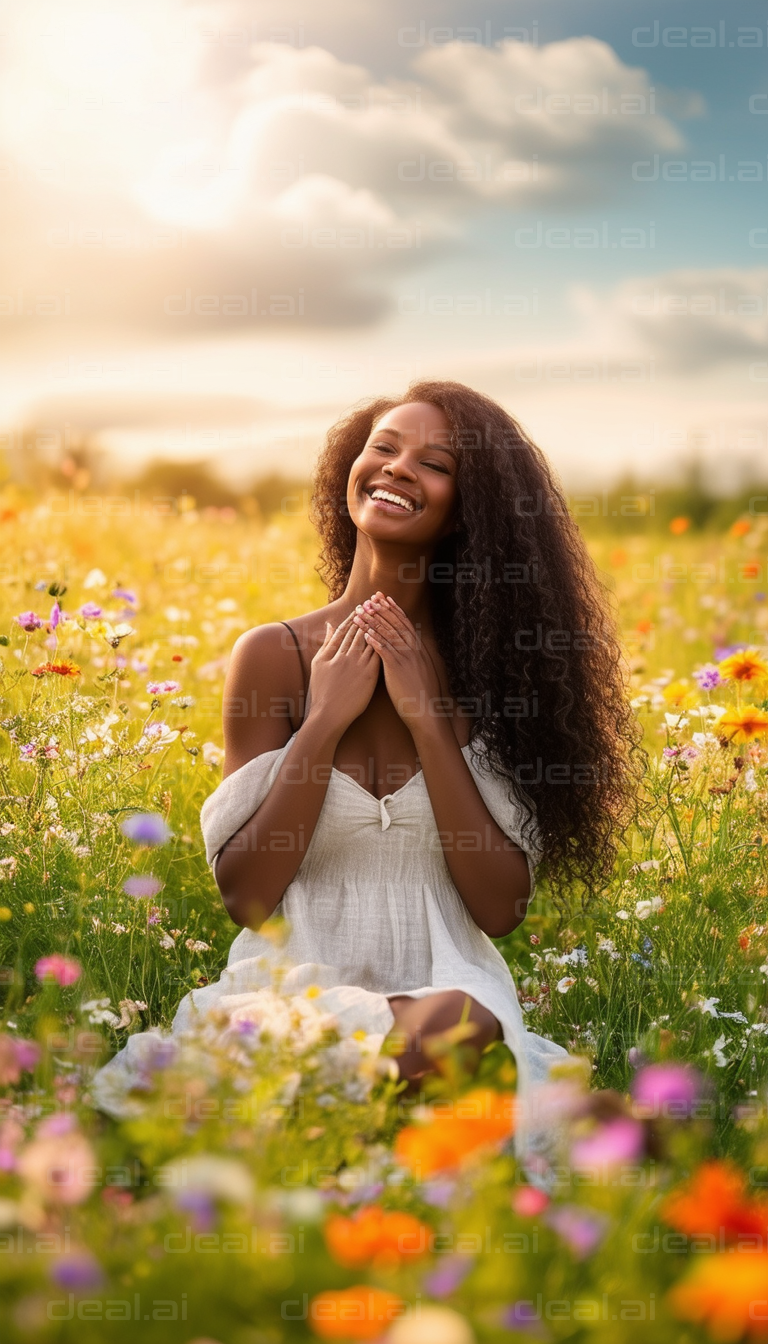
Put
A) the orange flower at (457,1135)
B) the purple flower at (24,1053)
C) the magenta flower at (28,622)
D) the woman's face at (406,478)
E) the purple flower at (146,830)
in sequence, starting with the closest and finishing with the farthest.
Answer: the orange flower at (457,1135)
the purple flower at (24,1053)
the purple flower at (146,830)
the woman's face at (406,478)
the magenta flower at (28,622)

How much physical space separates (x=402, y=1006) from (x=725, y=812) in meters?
1.37

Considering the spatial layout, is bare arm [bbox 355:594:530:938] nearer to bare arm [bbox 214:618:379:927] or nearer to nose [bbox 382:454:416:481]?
bare arm [bbox 214:618:379:927]

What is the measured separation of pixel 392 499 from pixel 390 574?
0.23 metres

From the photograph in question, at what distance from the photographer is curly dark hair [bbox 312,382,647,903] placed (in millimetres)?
3191

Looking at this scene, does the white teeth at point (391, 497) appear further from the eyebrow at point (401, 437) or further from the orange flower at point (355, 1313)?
the orange flower at point (355, 1313)

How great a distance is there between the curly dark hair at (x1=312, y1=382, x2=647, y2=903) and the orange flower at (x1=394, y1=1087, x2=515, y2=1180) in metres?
1.42

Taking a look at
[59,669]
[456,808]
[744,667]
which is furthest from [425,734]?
[744,667]

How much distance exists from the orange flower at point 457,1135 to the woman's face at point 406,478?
1624 millimetres

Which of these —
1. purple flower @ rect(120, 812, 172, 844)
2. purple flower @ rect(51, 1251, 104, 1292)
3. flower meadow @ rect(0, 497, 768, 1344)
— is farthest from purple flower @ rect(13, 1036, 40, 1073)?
purple flower @ rect(51, 1251, 104, 1292)

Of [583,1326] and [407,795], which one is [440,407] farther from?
[583,1326]

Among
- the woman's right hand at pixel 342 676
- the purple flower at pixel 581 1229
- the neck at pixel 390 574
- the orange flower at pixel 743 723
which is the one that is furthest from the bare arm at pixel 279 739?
the purple flower at pixel 581 1229

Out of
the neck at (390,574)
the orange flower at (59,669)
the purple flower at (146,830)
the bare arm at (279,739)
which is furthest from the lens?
the orange flower at (59,669)

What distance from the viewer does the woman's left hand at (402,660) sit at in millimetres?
2980

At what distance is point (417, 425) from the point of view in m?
3.12
